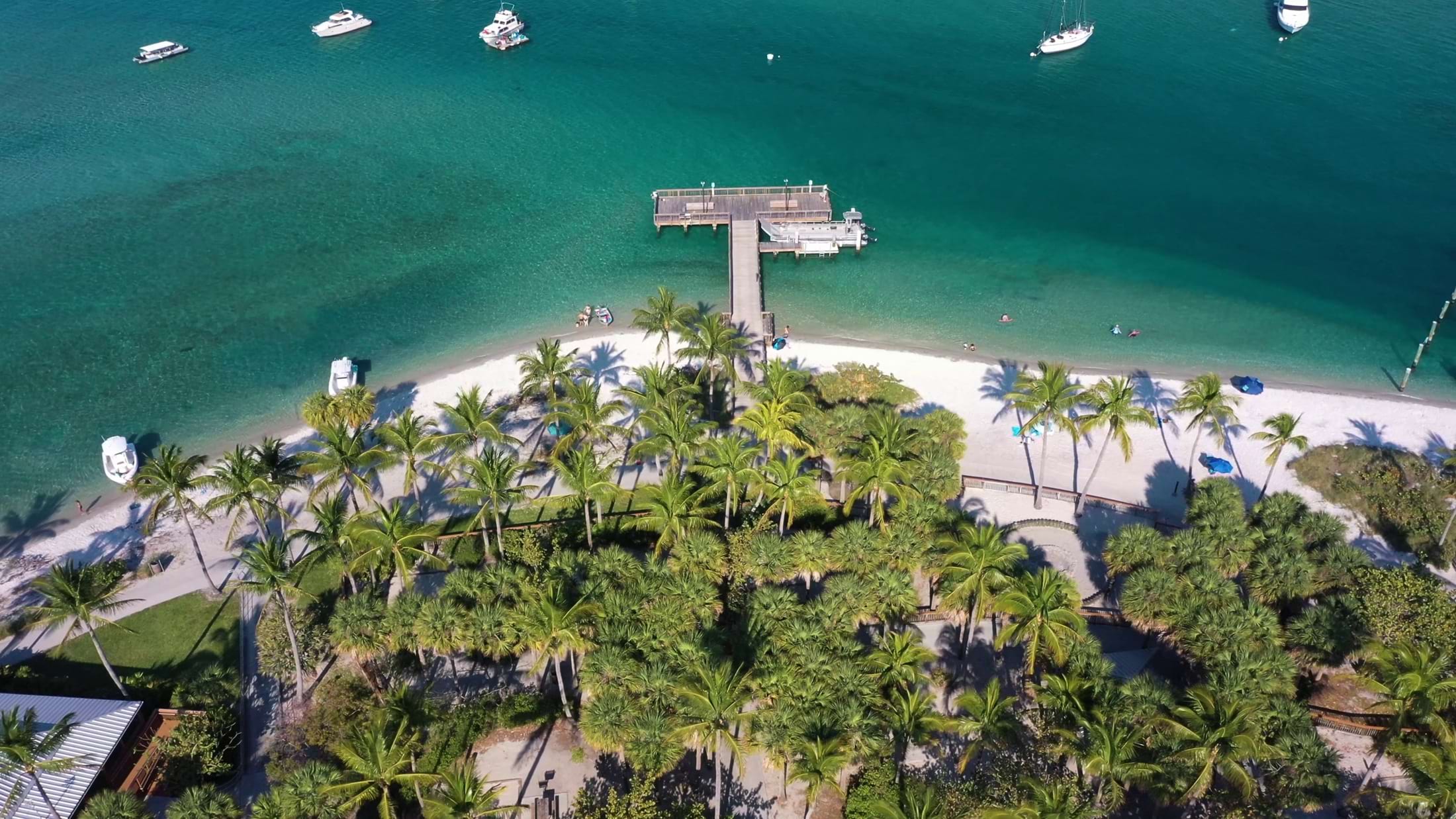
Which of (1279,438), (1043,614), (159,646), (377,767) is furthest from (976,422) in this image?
(159,646)

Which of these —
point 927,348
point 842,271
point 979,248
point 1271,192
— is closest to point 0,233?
point 842,271

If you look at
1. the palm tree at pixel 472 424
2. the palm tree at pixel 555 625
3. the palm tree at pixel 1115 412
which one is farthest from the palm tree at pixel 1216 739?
the palm tree at pixel 472 424

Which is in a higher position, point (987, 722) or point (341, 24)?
point (341, 24)

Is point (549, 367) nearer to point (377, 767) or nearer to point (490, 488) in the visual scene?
point (490, 488)

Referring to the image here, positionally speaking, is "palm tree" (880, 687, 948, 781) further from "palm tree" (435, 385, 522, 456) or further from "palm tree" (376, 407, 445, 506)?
"palm tree" (376, 407, 445, 506)

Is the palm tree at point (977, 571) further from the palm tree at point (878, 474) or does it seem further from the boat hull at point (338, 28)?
the boat hull at point (338, 28)
